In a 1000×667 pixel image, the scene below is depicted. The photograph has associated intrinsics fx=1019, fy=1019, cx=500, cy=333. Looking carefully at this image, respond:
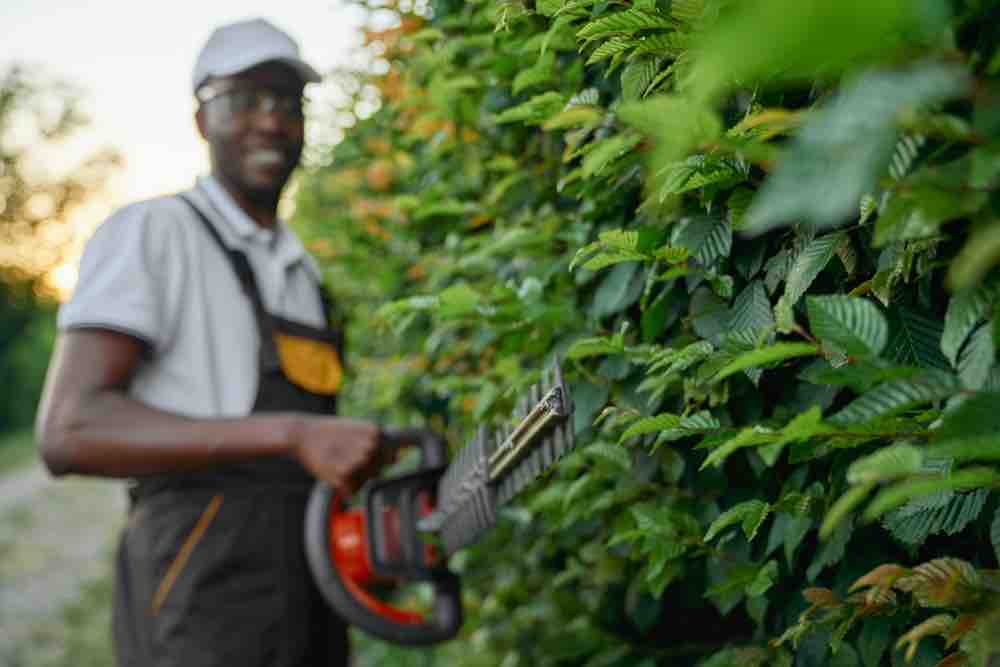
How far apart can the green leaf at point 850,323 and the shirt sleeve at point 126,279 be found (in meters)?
1.55

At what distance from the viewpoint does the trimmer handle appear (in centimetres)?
215

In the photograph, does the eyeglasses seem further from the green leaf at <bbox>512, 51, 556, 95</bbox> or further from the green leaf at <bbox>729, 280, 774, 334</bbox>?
the green leaf at <bbox>729, 280, 774, 334</bbox>

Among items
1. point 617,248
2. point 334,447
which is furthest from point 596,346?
point 334,447

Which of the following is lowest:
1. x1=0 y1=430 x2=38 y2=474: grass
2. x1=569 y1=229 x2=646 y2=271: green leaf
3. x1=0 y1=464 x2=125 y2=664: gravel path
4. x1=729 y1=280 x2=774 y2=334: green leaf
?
x1=0 y1=430 x2=38 y2=474: grass

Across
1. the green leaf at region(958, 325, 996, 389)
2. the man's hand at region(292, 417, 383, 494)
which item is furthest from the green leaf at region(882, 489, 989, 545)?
the man's hand at region(292, 417, 383, 494)

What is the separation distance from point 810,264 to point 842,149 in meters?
0.52

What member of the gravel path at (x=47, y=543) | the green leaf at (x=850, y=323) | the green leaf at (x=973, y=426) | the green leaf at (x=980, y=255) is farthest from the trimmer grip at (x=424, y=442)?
the gravel path at (x=47, y=543)

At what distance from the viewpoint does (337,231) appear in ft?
13.0

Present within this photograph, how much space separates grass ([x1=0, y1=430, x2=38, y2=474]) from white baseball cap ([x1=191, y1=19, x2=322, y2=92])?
17.4 meters

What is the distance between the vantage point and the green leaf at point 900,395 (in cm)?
81

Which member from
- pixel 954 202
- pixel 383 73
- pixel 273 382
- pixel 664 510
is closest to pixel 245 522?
pixel 273 382

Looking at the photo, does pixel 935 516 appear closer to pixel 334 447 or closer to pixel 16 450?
pixel 334 447

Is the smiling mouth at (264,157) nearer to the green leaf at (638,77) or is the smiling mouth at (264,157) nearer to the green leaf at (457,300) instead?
the green leaf at (457,300)

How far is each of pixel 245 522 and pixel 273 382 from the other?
32cm
